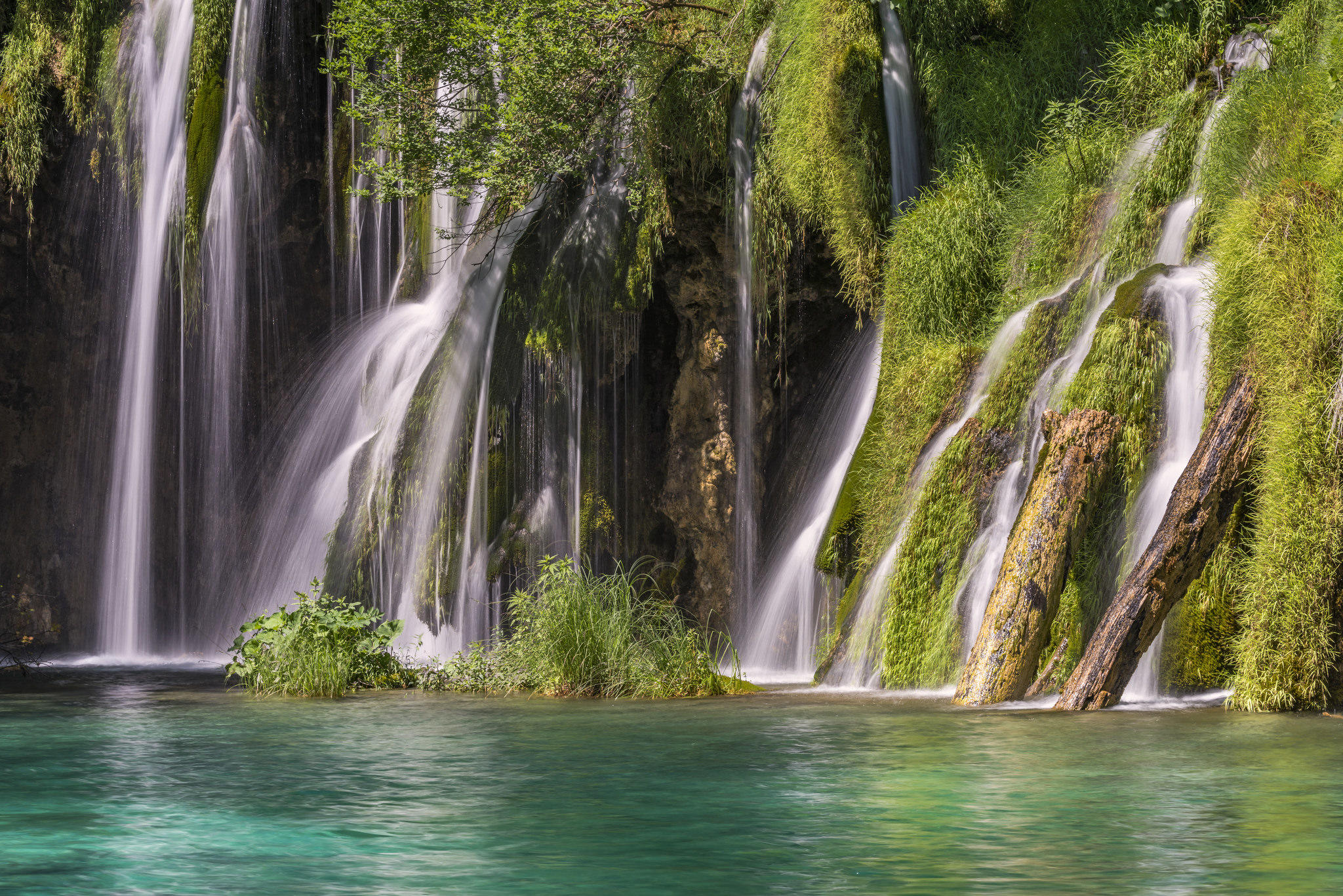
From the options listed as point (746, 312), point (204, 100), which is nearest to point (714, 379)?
point (746, 312)

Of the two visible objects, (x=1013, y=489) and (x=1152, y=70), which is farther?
(x=1152, y=70)

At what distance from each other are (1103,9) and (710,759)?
36.4 feet

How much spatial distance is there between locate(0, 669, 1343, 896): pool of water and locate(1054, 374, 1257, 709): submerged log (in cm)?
47

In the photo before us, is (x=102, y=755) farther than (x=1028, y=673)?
No

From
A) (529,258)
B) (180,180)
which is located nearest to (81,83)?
(180,180)

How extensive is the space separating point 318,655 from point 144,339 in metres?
10.4

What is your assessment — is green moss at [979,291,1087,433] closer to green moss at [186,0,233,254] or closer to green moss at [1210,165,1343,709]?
green moss at [1210,165,1343,709]

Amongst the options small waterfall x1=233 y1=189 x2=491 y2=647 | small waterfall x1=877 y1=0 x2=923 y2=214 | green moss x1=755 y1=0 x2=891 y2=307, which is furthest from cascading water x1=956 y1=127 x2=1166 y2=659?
small waterfall x1=233 y1=189 x2=491 y2=647

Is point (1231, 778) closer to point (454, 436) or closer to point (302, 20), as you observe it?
point (454, 436)

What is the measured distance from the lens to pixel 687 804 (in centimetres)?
599

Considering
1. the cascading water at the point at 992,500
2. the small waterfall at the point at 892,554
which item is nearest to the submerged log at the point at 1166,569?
the cascading water at the point at 992,500

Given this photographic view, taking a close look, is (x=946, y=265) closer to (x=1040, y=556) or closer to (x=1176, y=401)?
(x=1176, y=401)

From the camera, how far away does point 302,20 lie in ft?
73.5

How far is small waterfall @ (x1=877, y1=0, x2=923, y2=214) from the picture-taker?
15852 millimetres
